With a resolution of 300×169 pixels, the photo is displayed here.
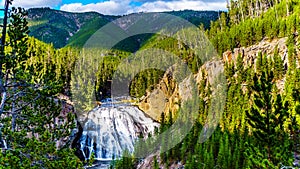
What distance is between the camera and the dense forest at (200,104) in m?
11.0

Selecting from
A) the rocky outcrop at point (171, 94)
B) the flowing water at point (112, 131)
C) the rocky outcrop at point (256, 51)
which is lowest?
the flowing water at point (112, 131)

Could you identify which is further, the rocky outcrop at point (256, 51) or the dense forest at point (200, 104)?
the rocky outcrop at point (256, 51)

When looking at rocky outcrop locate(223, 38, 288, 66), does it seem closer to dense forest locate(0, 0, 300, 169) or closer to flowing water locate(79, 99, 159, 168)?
dense forest locate(0, 0, 300, 169)

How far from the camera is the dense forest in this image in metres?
11.0

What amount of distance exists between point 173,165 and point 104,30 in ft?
571

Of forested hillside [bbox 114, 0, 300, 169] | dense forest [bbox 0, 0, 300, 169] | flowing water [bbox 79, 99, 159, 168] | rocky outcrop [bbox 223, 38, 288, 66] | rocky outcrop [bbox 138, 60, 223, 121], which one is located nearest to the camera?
dense forest [bbox 0, 0, 300, 169]

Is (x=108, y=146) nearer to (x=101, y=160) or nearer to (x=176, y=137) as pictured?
(x=101, y=160)

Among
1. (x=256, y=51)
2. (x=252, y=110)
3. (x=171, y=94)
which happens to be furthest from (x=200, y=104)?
(x=252, y=110)

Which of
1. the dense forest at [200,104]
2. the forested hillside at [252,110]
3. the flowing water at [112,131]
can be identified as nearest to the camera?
the dense forest at [200,104]

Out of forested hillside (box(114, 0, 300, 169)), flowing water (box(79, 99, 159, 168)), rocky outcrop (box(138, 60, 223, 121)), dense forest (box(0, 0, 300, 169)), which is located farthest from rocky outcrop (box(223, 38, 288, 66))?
flowing water (box(79, 99, 159, 168))

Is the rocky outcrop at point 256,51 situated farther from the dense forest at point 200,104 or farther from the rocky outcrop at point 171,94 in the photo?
the rocky outcrop at point 171,94

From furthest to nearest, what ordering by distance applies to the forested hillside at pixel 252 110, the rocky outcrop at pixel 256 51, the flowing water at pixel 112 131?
the rocky outcrop at pixel 256 51 < the flowing water at pixel 112 131 < the forested hillside at pixel 252 110

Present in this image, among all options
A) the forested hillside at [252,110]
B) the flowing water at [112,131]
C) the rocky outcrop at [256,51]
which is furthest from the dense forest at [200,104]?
the flowing water at [112,131]

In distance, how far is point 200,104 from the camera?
49750 millimetres
